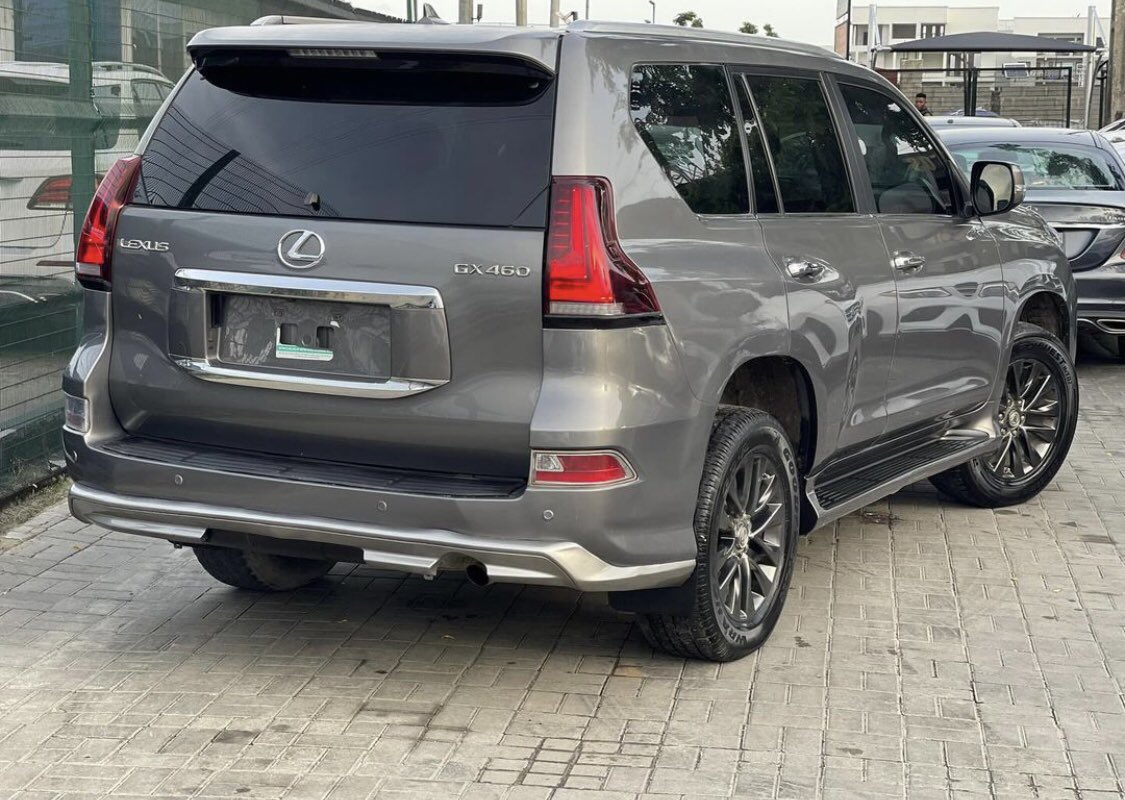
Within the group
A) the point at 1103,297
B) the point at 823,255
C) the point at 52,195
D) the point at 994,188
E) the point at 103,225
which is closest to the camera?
the point at 103,225

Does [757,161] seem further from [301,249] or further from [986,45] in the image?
[986,45]

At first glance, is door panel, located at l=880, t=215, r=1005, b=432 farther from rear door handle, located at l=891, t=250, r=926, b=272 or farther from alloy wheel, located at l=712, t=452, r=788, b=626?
alloy wheel, located at l=712, t=452, r=788, b=626

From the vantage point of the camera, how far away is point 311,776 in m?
4.15

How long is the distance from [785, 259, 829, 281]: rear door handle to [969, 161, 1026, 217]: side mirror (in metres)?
1.44

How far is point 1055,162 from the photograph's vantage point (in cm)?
1195

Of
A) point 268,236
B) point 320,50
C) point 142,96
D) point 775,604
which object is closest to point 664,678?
point 775,604

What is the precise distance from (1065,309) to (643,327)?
3.66 metres

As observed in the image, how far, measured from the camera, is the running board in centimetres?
563

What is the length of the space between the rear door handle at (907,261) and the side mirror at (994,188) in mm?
594

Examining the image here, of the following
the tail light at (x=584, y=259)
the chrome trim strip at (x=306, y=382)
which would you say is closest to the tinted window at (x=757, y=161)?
the tail light at (x=584, y=259)

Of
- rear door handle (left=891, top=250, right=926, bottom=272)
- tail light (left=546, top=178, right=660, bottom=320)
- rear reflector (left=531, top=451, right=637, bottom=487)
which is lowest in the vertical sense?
rear reflector (left=531, top=451, right=637, bottom=487)

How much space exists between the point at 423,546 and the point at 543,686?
0.75 meters

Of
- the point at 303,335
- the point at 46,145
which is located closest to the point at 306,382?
the point at 303,335

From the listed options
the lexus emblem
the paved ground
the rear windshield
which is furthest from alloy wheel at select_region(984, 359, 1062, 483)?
the lexus emblem
